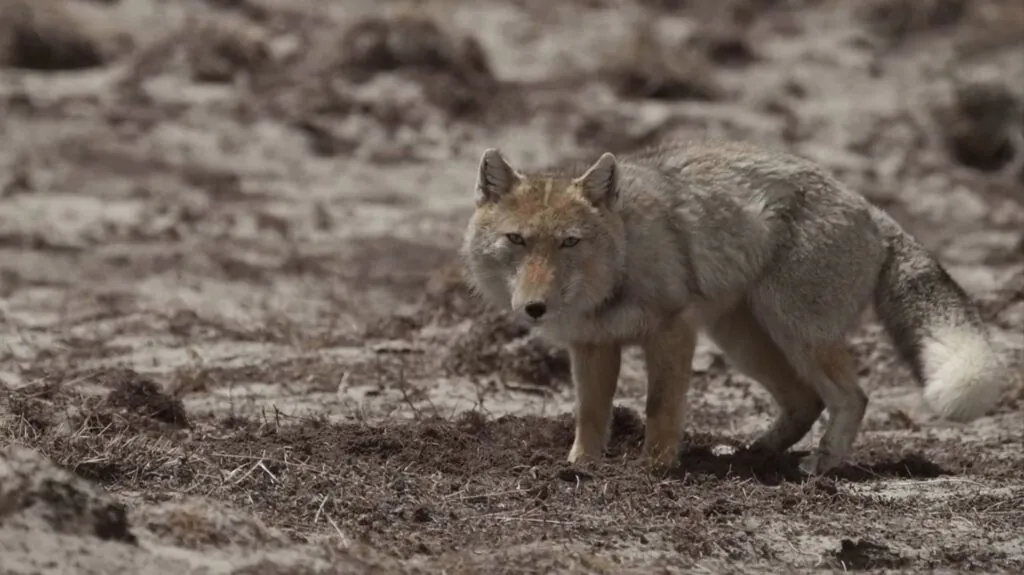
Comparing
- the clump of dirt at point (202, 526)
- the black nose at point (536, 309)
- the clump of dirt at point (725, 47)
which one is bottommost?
the clump of dirt at point (202, 526)

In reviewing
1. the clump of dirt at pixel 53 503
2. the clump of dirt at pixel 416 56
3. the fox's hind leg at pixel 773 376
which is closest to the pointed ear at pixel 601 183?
the fox's hind leg at pixel 773 376

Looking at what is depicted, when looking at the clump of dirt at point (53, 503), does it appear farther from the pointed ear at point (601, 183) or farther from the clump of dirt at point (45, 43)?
the clump of dirt at point (45, 43)

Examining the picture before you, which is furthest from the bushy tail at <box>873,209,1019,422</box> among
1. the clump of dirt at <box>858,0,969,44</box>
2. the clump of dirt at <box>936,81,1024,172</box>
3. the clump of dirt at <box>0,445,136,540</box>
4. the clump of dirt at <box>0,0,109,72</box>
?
the clump of dirt at <box>858,0,969,44</box>

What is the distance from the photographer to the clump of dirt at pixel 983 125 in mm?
19562

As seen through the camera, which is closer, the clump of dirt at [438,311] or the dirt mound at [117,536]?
the dirt mound at [117,536]

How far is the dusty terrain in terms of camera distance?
7000 millimetres

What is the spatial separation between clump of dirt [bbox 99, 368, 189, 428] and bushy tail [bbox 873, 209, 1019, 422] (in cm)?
427

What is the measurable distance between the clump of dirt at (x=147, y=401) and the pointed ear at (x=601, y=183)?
2.66m

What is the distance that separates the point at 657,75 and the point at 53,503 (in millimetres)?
15775

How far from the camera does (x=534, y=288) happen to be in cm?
816

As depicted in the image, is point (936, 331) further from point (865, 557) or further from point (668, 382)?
point (865, 557)

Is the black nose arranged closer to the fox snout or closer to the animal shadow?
the fox snout

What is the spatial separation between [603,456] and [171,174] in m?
10.4

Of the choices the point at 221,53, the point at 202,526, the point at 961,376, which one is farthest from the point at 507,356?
the point at 221,53
